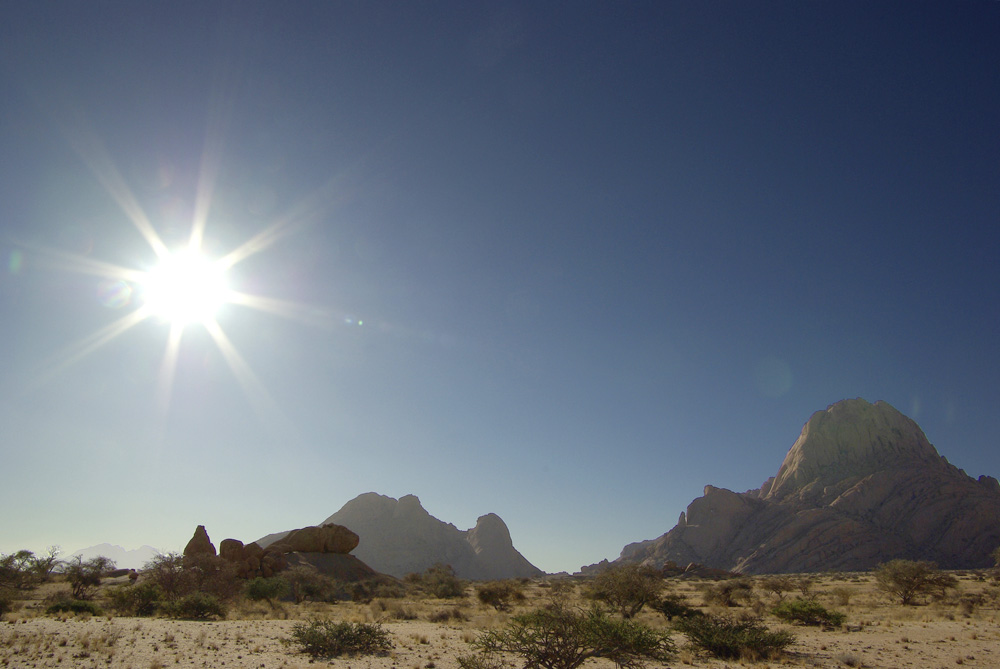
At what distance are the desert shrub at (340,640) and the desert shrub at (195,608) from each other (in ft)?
38.1

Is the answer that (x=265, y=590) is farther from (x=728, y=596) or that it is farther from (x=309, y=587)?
(x=728, y=596)

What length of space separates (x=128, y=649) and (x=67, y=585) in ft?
143

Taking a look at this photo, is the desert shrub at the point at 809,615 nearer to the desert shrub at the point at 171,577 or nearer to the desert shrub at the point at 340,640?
the desert shrub at the point at 340,640

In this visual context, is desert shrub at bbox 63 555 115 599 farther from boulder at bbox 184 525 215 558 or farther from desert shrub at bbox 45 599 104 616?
boulder at bbox 184 525 215 558

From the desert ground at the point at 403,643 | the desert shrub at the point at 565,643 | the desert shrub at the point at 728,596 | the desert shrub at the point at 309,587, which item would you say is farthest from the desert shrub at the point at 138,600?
the desert shrub at the point at 728,596

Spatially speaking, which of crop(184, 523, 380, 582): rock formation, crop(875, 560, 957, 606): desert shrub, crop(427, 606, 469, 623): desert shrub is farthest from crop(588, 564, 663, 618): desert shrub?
crop(184, 523, 380, 582): rock formation

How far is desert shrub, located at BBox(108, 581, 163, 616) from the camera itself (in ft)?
96.9

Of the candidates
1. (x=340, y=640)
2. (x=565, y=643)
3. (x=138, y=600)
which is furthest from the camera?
(x=138, y=600)

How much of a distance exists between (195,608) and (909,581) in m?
46.1

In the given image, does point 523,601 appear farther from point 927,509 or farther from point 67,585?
point 927,509

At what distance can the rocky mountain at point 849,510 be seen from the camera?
87.3 metres

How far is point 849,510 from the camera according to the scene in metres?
98.2

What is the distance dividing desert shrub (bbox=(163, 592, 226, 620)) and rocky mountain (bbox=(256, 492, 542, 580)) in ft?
356

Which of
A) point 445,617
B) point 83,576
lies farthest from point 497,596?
point 83,576
